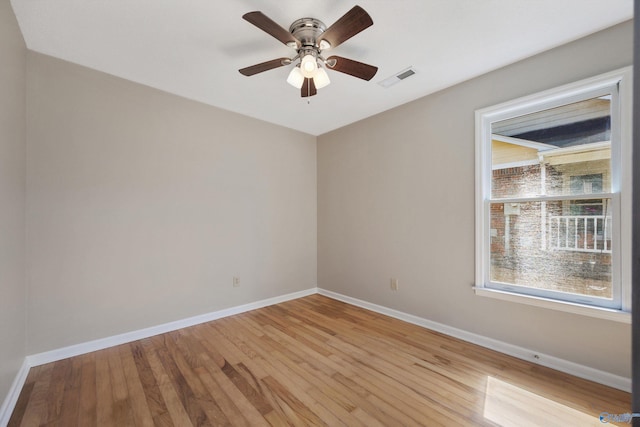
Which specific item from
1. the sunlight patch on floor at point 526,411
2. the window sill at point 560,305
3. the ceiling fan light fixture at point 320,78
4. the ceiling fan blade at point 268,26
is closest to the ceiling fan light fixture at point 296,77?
the ceiling fan light fixture at point 320,78

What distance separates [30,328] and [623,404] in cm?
441

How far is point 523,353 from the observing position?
7.63 ft

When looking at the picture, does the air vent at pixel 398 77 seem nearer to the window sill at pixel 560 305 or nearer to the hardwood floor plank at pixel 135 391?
the window sill at pixel 560 305

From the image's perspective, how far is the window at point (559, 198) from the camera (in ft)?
6.46

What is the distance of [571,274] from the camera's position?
2.19 meters

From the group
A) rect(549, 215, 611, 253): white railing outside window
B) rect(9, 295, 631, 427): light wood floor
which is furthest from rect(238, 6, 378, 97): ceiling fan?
rect(9, 295, 631, 427): light wood floor

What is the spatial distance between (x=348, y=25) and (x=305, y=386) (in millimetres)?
2456

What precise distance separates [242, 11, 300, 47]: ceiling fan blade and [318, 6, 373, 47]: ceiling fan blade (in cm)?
21

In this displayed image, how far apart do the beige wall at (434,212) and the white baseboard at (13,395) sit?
10.5 feet

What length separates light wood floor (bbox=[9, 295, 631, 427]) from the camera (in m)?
1.70

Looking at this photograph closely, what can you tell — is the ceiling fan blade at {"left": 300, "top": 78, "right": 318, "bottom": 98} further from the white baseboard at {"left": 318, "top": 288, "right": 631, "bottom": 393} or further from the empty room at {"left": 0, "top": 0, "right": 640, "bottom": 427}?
the white baseboard at {"left": 318, "top": 288, "right": 631, "bottom": 393}

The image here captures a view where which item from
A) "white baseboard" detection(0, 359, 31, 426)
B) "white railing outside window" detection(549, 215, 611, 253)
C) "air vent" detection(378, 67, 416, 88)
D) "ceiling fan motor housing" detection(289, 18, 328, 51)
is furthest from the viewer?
"air vent" detection(378, 67, 416, 88)

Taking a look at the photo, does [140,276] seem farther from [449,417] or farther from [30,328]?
[449,417]

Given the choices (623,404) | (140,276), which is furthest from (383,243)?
(140,276)
